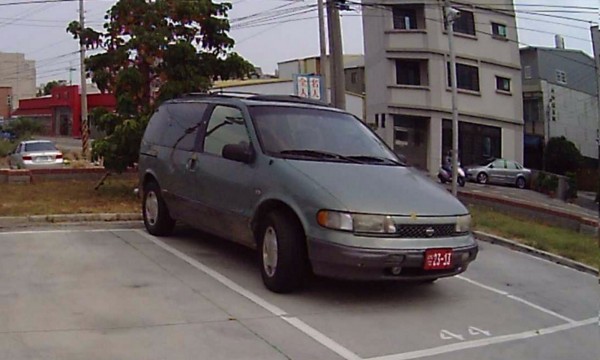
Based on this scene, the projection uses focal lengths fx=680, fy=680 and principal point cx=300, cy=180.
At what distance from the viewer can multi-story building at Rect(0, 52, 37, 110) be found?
3875 inches

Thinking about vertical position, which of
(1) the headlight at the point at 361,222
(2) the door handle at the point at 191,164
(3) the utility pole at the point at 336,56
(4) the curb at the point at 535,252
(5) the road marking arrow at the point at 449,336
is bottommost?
(5) the road marking arrow at the point at 449,336

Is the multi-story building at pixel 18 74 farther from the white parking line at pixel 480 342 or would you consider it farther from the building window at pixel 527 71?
the white parking line at pixel 480 342

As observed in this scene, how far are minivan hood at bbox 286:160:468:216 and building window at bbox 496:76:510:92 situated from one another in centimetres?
3380

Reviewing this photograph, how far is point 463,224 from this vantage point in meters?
6.50

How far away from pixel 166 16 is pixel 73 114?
5513cm

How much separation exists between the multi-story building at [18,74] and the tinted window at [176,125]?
3779 inches

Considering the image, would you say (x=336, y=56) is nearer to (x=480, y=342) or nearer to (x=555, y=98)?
(x=480, y=342)

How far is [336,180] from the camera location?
6320mm

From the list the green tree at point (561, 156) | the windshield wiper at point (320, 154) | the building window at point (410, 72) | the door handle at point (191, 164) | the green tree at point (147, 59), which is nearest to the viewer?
the windshield wiper at point (320, 154)

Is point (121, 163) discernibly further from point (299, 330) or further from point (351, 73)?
point (351, 73)

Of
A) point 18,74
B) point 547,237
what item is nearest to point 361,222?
point 547,237

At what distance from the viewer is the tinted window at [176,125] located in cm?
829

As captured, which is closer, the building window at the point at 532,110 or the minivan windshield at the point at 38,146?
the minivan windshield at the point at 38,146

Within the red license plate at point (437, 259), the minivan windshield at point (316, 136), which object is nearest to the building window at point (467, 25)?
the minivan windshield at point (316, 136)
